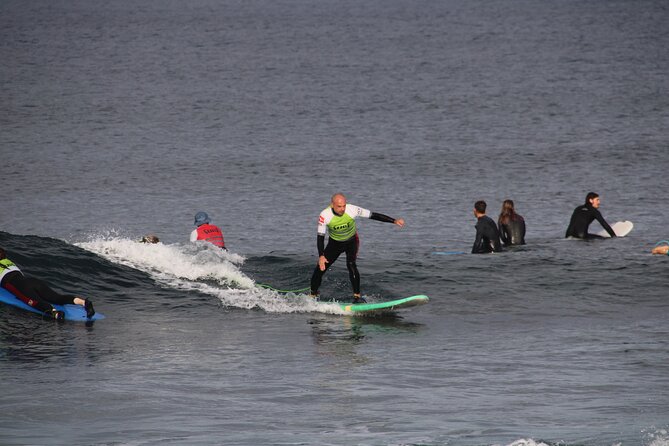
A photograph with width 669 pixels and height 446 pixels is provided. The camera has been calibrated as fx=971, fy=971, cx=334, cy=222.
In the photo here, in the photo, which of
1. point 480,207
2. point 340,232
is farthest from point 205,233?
point 480,207

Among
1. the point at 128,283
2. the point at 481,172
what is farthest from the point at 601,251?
the point at 481,172

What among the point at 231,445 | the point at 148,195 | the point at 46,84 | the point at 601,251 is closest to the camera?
the point at 231,445

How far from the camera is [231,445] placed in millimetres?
9680

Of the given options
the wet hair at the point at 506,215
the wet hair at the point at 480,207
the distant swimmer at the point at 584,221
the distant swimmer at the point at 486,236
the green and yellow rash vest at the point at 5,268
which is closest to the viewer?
the green and yellow rash vest at the point at 5,268

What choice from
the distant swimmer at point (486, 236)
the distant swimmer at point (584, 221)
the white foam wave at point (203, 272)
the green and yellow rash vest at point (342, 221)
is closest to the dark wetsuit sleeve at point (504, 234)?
the distant swimmer at point (486, 236)

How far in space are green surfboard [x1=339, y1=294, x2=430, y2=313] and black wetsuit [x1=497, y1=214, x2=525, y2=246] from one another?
7160 mm

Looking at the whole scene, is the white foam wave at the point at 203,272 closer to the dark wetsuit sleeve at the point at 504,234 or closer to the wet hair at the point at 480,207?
the wet hair at the point at 480,207

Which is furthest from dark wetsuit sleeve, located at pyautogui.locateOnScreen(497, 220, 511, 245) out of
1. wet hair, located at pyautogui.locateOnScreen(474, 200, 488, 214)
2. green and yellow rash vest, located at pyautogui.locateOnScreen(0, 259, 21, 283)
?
green and yellow rash vest, located at pyautogui.locateOnScreen(0, 259, 21, 283)

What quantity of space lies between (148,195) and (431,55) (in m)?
47.1

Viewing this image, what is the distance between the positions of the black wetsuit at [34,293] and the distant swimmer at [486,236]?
9.30 meters

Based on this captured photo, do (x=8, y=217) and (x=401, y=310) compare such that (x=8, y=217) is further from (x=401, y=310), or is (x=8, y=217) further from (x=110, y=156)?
(x=401, y=310)

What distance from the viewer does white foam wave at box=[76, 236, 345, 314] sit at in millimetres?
16969

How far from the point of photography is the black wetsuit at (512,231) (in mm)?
22797

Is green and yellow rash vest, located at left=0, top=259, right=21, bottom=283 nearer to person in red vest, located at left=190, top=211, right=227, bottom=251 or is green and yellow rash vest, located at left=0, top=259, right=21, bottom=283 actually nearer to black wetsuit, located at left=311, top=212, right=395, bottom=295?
person in red vest, located at left=190, top=211, right=227, bottom=251
